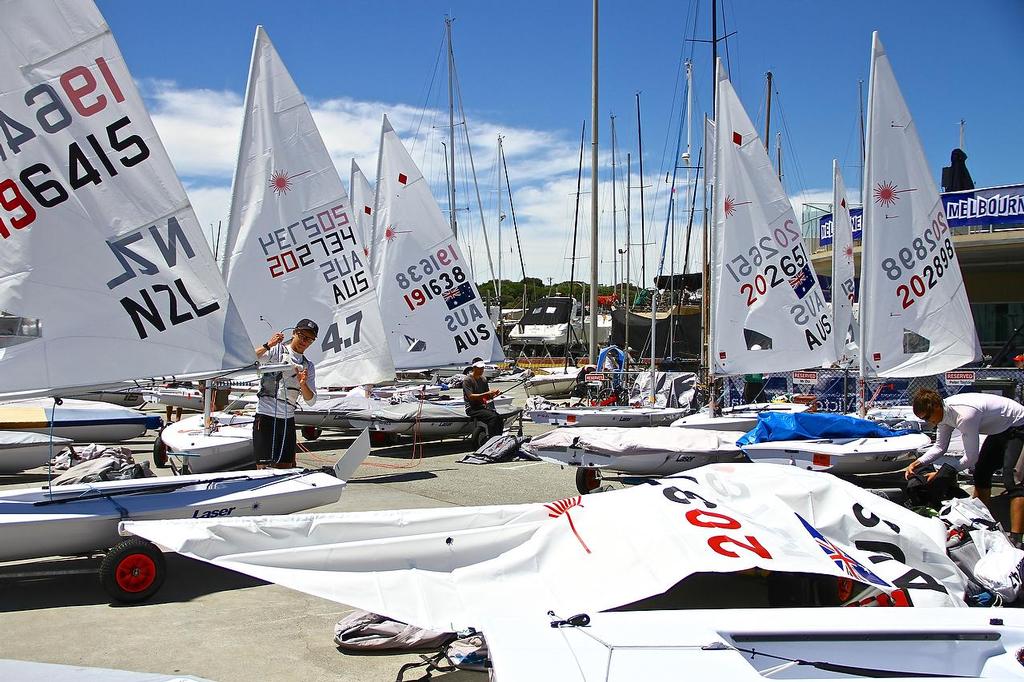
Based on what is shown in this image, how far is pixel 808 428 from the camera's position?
8.59 m

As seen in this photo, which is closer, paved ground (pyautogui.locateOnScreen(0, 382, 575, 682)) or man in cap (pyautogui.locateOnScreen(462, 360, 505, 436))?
paved ground (pyautogui.locateOnScreen(0, 382, 575, 682))

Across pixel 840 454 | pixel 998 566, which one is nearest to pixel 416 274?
pixel 840 454

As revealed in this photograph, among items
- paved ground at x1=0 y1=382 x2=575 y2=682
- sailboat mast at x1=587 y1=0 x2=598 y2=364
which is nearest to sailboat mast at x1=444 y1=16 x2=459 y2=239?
sailboat mast at x1=587 y1=0 x2=598 y2=364

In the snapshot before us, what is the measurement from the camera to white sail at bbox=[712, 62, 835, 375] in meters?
12.3

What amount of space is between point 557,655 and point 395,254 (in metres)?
12.6

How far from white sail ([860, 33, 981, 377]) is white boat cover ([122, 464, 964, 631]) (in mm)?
7208

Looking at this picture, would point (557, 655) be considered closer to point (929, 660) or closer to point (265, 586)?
point (929, 660)

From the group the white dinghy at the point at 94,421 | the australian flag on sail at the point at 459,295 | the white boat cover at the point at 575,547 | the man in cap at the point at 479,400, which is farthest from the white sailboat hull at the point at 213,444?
the australian flag on sail at the point at 459,295

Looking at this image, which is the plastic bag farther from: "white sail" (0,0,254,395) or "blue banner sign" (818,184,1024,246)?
"blue banner sign" (818,184,1024,246)

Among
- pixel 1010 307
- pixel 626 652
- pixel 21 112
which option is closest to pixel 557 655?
pixel 626 652

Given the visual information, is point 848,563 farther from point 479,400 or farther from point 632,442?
point 479,400

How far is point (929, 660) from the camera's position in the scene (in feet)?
10.4

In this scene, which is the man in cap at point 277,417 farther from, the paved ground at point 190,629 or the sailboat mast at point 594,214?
the sailboat mast at point 594,214

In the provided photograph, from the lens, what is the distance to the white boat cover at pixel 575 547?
155 inches
